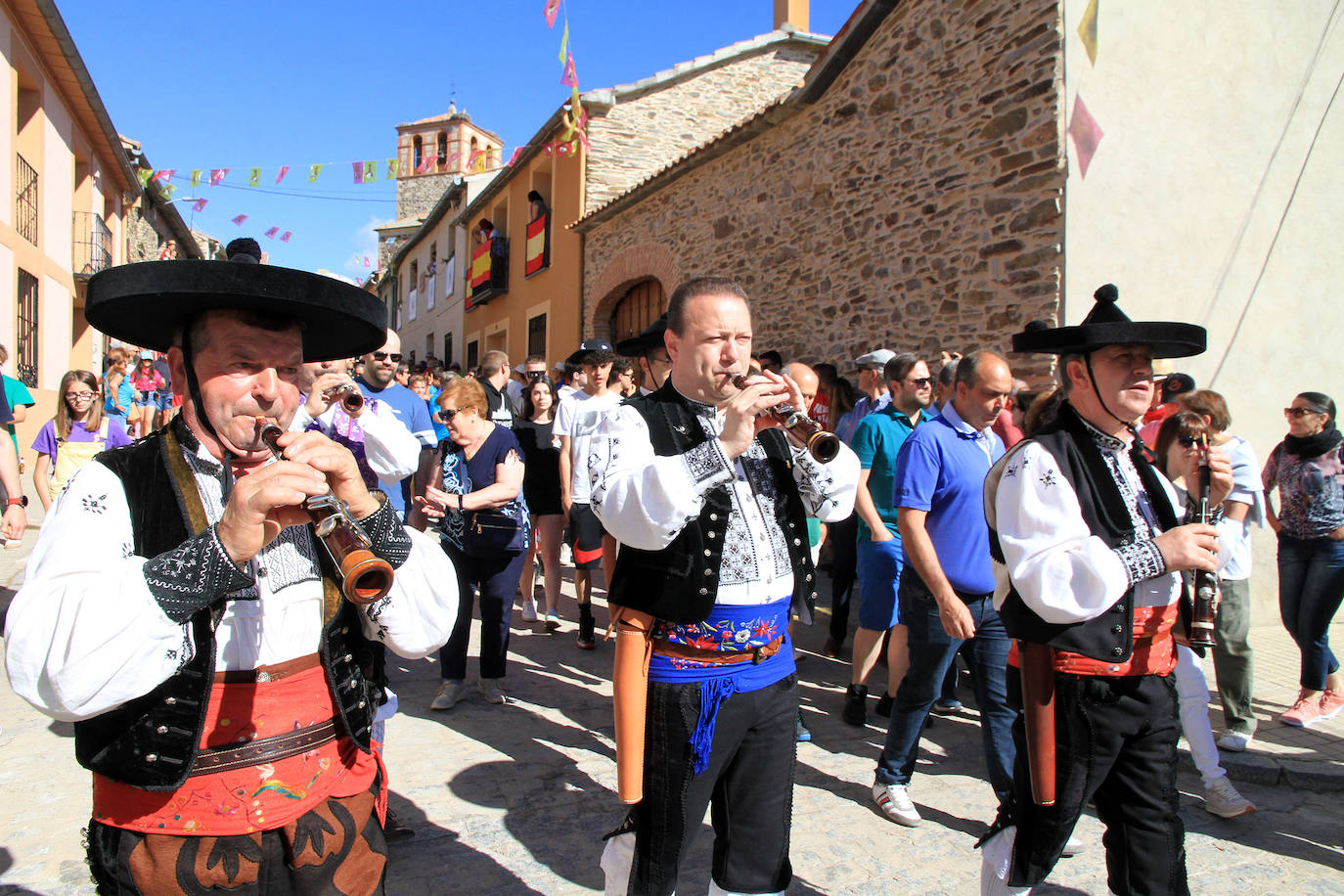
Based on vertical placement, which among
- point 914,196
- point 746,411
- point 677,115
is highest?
point 677,115

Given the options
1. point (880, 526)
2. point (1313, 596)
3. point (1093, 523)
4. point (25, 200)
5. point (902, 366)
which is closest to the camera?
point (1093, 523)

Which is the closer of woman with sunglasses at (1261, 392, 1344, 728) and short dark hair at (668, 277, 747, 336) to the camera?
short dark hair at (668, 277, 747, 336)

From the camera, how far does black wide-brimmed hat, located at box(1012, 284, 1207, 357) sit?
2266 mm

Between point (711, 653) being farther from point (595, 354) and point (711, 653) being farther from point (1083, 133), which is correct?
point (1083, 133)

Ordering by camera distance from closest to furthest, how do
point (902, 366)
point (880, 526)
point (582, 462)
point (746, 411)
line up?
point (746, 411) < point (880, 526) < point (902, 366) < point (582, 462)

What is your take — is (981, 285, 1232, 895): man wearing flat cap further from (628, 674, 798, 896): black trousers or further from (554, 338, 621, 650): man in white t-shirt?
(554, 338, 621, 650): man in white t-shirt

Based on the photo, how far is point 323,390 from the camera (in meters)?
3.32

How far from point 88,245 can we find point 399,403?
17444 mm

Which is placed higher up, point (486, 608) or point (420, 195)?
point (420, 195)

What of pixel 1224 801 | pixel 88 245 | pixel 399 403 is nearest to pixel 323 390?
pixel 399 403

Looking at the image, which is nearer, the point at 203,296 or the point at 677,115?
the point at 203,296

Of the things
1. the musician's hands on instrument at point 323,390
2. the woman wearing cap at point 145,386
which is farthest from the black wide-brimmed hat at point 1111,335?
the woman wearing cap at point 145,386

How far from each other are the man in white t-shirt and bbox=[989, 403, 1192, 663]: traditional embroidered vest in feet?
11.6

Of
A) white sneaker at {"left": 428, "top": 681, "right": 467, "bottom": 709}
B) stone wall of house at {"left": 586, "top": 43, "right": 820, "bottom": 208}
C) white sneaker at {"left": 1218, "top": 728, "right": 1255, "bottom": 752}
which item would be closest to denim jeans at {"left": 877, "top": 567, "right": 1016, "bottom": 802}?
white sneaker at {"left": 1218, "top": 728, "right": 1255, "bottom": 752}
